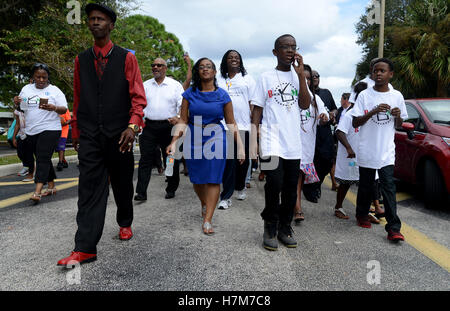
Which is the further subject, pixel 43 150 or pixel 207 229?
pixel 43 150

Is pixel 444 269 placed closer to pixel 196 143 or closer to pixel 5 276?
pixel 196 143

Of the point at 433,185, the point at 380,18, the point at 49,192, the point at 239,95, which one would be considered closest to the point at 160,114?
the point at 239,95

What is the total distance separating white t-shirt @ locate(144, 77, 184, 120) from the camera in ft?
18.4

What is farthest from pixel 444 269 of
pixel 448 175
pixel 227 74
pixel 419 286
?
pixel 227 74

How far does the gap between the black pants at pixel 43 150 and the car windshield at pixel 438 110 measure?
5.51 m

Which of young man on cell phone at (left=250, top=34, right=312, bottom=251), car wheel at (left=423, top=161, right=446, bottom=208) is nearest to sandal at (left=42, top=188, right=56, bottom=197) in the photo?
young man on cell phone at (left=250, top=34, right=312, bottom=251)

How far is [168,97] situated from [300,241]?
10.1ft

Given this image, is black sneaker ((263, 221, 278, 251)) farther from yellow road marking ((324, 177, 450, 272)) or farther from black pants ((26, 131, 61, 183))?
black pants ((26, 131, 61, 183))

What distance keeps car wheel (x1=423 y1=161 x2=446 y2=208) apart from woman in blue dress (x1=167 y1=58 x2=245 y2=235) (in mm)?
2907

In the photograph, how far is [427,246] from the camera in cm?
362

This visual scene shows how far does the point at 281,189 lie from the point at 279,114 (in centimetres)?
70

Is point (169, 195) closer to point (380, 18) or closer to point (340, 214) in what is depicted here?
point (340, 214)

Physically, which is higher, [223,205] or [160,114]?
[160,114]
